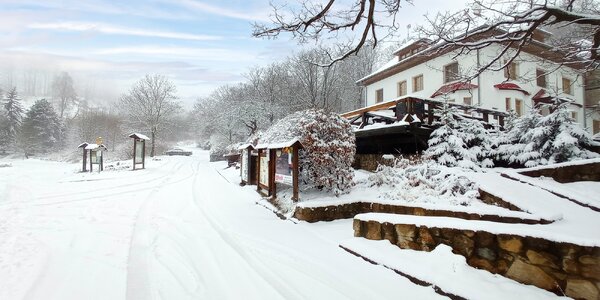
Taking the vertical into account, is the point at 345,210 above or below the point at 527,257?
below

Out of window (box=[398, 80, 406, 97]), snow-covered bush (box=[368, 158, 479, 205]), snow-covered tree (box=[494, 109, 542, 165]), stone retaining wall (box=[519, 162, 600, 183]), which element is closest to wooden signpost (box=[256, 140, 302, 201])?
snow-covered bush (box=[368, 158, 479, 205])

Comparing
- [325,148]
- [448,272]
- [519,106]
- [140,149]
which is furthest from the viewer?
[140,149]

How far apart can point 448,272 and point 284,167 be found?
5.30 meters

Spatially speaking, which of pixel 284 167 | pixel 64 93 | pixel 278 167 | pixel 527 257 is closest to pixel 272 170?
pixel 278 167

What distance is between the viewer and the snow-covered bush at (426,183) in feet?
19.5

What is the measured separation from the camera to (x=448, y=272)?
3.79m

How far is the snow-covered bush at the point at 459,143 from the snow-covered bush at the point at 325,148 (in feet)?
7.47

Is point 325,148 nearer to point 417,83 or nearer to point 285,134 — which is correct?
point 285,134

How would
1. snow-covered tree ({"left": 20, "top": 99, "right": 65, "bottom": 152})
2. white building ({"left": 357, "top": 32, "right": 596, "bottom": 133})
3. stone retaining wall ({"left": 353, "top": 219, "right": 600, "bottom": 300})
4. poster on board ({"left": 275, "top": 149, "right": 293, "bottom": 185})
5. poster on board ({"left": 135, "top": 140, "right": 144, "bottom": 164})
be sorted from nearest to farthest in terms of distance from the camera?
1. stone retaining wall ({"left": 353, "top": 219, "right": 600, "bottom": 300})
2. poster on board ({"left": 275, "top": 149, "right": 293, "bottom": 185})
3. white building ({"left": 357, "top": 32, "right": 596, "bottom": 133})
4. poster on board ({"left": 135, "top": 140, "right": 144, "bottom": 164})
5. snow-covered tree ({"left": 20, "top": 99, "right": 65, "bottom": 152})

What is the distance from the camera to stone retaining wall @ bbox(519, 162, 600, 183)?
5832mm

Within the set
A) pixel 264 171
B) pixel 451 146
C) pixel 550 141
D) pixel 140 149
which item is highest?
pixel 140 149

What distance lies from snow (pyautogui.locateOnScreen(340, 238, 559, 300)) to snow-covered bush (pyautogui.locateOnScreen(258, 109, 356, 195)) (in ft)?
9.51

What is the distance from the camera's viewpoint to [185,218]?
6953 millimetres

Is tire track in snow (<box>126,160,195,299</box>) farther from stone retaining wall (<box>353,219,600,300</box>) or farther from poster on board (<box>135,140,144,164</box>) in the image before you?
poster on board (<box>135,140,144,164</box>)
